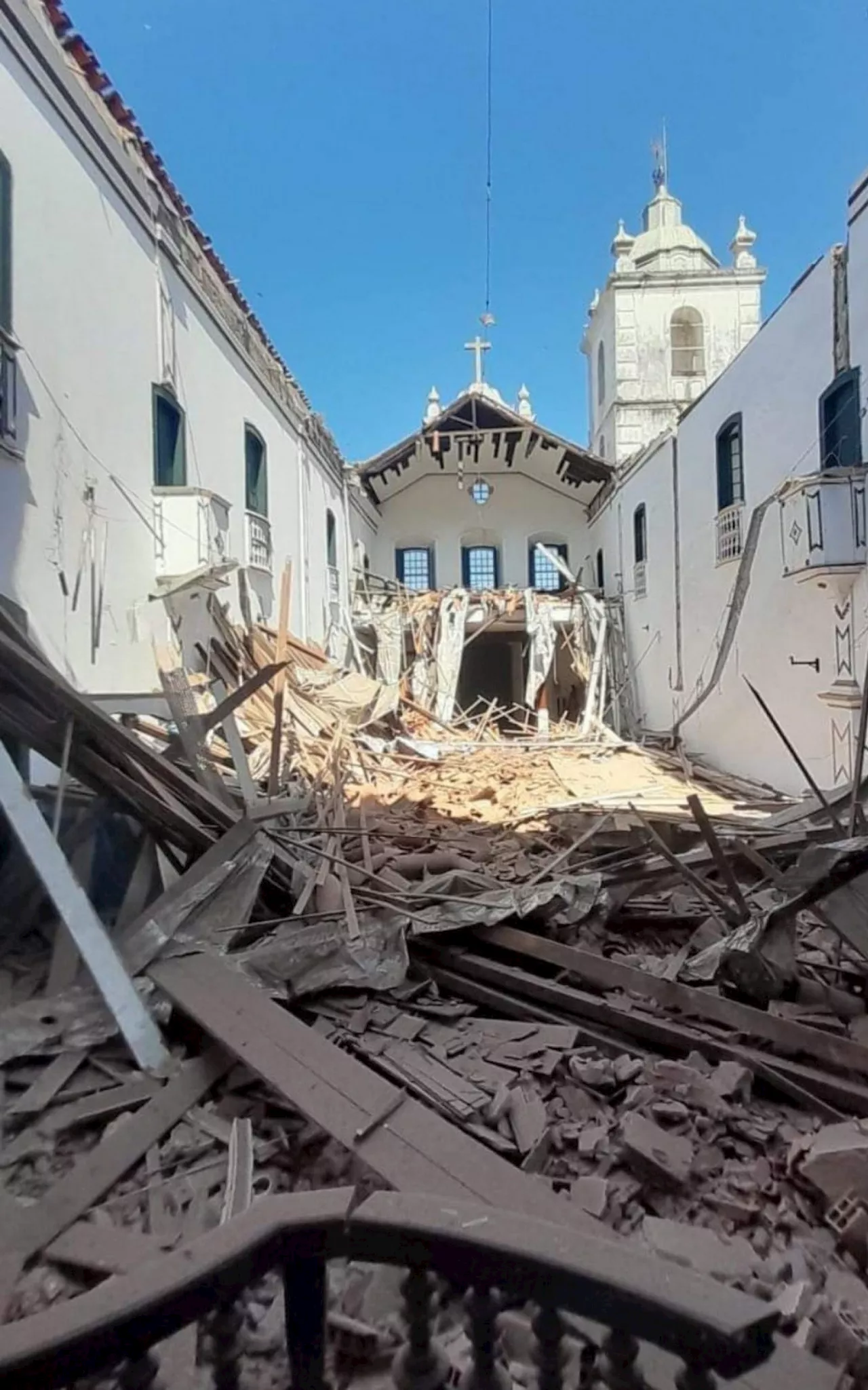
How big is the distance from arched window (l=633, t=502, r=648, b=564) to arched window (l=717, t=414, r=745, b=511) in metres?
3.99

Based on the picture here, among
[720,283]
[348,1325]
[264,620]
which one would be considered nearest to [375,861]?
[348,1325]

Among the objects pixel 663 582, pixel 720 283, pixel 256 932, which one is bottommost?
pixel 256 932

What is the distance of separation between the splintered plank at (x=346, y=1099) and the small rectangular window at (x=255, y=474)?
8463 millimetres

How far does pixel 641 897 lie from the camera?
15.0 feet

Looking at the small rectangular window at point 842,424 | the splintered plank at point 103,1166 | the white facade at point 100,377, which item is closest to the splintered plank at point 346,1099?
the splintered plank at point 103,1166

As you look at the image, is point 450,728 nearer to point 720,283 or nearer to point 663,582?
point 663,582

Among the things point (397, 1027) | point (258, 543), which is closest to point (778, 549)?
point (258, 543)

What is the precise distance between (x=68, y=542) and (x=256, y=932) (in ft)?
12.6

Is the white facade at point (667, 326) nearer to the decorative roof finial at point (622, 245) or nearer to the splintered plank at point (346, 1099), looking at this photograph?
the decorative roof finial at point (622, 245)

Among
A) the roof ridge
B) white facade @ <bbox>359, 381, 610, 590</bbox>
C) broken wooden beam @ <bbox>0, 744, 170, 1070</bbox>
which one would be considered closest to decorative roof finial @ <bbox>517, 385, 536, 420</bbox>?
white facade @ <bbox>359, 381, 610, 590</bbox>

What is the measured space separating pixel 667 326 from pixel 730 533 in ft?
37.2

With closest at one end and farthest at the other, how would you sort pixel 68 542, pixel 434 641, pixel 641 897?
pixel 641 897 < pixel 68 542 < pixel 434 641

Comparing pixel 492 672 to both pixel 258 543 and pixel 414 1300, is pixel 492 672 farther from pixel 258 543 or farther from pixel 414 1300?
pixel 414 1300

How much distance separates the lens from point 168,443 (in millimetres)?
8242
